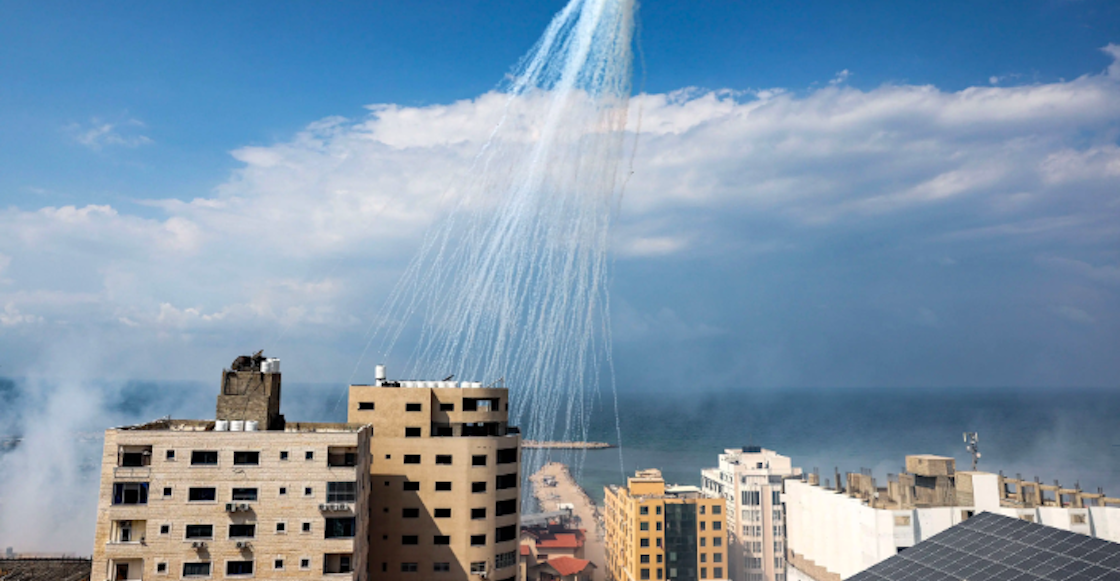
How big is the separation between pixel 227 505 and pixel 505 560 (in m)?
17.4

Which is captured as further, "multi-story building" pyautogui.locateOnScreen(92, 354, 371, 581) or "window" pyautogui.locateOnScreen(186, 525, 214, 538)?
"window" pyautogui.locateOnScreen(186, 525, 214, 538)

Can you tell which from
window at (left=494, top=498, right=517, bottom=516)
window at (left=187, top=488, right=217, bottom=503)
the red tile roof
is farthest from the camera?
the red tile roof

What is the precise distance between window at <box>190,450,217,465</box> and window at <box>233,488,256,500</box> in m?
1.83

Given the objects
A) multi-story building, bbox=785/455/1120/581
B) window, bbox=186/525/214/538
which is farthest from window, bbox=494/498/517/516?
multi-story building, bbox=785/455/1120/581

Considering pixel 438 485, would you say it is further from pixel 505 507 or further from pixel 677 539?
pixel 677 539

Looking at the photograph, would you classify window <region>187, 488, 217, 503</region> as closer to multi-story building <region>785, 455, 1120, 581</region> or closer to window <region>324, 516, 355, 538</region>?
window <region>324, 516, 355, 538</region>

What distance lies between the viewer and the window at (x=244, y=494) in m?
34.1

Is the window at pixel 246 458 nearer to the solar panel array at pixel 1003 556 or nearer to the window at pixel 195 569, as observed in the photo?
the window at pixel 195 569

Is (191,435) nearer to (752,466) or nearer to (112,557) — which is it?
(112,557)

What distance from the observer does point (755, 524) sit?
Result: 314 feet

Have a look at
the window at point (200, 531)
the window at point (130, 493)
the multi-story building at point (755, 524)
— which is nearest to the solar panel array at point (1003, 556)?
the window at point (200, 531)

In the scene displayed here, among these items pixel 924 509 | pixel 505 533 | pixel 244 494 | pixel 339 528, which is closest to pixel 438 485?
pixel 505 533

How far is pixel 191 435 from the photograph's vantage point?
112ft

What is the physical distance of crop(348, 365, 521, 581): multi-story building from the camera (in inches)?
1628
